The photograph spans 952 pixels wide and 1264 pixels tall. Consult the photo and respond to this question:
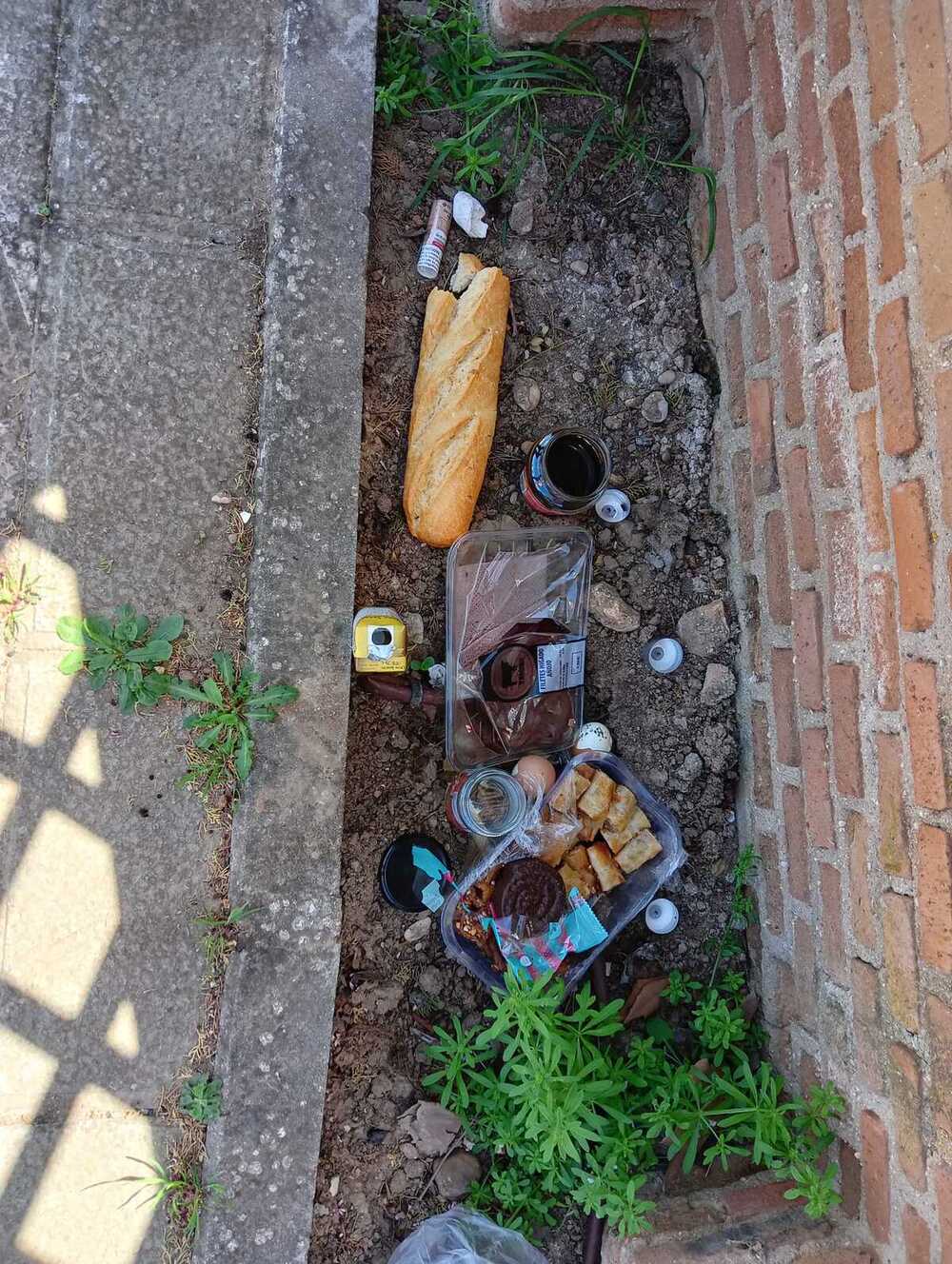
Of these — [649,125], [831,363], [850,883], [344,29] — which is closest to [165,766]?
[850,883]

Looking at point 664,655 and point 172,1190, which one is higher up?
point 664,655

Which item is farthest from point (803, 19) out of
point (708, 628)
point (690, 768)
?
point (690, 768)

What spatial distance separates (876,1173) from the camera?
176 centimetres

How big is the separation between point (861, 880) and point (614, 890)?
Answer: 0.68 metres

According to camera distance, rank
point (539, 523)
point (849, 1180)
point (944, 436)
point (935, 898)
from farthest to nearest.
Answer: point (539, 523)
point (849, 1180)
point (935, 898)
point (944, 436)

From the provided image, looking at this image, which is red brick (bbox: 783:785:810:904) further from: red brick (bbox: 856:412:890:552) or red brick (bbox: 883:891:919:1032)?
red brick (bbox: 856:412:890:552)

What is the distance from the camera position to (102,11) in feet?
7.22

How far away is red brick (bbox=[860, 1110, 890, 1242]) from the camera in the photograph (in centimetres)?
173

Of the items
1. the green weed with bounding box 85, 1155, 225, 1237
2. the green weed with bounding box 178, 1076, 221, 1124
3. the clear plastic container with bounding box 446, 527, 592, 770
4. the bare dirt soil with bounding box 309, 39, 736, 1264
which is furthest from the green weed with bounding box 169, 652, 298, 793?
the green weed with bounding box 85, 1155, 225, 1237

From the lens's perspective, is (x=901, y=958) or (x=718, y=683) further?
(x=718, y=683)

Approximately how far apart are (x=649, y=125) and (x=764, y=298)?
2.29ft

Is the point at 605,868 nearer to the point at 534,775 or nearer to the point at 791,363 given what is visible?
the point at 534,775

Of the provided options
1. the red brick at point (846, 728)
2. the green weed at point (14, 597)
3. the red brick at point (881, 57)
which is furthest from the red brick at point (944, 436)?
the green weed at point (14, 597)

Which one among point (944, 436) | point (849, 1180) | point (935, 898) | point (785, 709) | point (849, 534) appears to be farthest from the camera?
point (785, 709)
